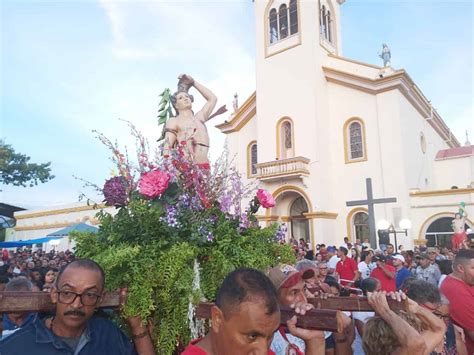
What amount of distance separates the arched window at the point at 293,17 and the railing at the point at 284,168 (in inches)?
262

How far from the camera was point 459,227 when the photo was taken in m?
14.6

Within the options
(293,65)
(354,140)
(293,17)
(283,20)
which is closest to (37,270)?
(354,140)

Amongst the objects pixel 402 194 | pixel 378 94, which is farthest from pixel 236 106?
pixel 402 194

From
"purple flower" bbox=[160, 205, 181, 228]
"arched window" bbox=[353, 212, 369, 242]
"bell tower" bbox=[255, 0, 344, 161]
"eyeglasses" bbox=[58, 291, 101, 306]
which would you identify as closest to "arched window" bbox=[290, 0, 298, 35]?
"bell tower" bbox=[255, 0, 344, 161]

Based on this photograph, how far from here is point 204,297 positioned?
2.07 meters

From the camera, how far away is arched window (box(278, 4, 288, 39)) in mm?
19500

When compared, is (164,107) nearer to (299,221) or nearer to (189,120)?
(189,120)

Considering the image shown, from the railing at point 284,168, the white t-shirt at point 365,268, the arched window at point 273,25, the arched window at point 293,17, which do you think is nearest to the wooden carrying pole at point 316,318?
the white t-shirt at point 365,268

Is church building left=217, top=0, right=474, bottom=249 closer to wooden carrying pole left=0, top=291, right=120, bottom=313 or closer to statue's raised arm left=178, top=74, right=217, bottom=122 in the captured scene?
statue's raised arm left=178, top=74, right=217, bottom=122

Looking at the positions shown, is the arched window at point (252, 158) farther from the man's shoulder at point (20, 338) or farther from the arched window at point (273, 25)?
the man's shoulder at point (20, 338)

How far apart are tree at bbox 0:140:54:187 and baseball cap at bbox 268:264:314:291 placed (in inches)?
853

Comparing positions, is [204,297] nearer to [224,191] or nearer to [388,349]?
[224,191]

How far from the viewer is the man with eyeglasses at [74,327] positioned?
176 cm

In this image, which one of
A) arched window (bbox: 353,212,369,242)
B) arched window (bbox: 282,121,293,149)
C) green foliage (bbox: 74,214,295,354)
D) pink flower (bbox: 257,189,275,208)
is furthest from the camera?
arched window (bbox: 282,121,293,149)
